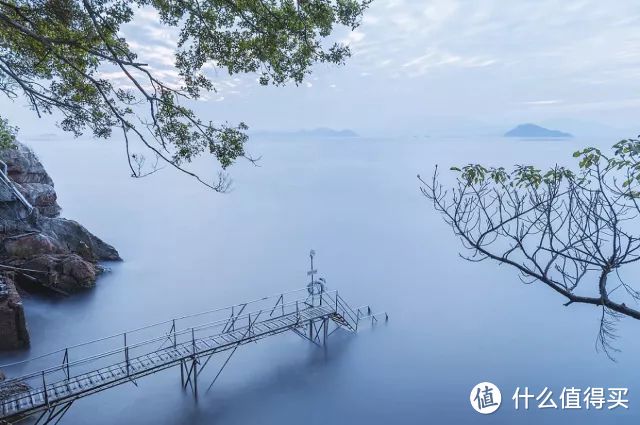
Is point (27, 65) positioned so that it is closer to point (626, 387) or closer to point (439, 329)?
point (439, 329)

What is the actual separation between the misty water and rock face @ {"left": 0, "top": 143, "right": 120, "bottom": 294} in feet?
4.40

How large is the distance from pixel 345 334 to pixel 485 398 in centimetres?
726

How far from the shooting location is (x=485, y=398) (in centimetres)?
1744

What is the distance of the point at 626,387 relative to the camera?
19266 mm

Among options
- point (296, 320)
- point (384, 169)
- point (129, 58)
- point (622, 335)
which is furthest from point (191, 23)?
point (384, 169)

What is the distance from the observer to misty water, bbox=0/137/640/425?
1656 cm

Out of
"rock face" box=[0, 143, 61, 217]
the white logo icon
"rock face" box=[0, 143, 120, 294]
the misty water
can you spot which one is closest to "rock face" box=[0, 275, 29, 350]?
the misty water

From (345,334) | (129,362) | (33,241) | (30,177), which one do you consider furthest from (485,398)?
(30,177)

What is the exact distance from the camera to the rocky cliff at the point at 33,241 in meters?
21.7

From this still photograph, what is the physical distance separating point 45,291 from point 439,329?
22107mm

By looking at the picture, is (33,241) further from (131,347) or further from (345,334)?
(345,334)

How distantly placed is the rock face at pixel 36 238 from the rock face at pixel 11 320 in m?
2.70

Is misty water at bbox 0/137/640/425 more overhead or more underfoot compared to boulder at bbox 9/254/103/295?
more underfoot

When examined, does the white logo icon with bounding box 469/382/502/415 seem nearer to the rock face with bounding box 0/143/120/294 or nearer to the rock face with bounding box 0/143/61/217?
the rock face with bounding box 0/143/120/294
